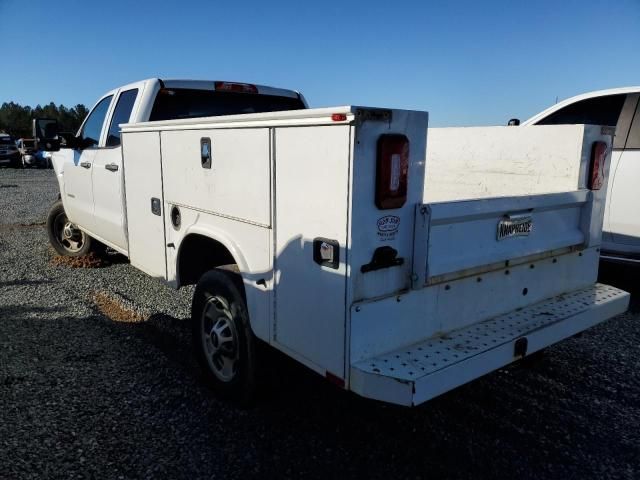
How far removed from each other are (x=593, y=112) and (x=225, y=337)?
197 inches

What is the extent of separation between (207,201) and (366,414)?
1618mm

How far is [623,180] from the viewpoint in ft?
17.4

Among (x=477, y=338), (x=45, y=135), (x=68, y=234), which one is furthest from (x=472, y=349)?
(x=68, y=234)

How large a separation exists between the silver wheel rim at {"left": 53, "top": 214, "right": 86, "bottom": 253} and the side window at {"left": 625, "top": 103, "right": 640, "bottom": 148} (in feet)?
21.0

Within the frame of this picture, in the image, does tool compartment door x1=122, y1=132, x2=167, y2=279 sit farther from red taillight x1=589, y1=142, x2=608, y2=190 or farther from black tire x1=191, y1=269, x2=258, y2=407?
red taillight x1=589, y1=142, x2=608, y2=190

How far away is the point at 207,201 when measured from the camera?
3.15 meters

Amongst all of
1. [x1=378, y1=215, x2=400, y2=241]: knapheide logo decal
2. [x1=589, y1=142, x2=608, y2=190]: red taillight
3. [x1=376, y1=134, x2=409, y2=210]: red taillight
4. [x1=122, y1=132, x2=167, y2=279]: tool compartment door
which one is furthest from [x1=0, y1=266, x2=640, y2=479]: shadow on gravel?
[x1=589, y1=142, x2=608, y2=190]: red taillight

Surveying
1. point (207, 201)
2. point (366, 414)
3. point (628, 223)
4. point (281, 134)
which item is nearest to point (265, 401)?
point (366, 414)

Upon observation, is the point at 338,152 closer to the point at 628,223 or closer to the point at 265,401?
the point at 265,401

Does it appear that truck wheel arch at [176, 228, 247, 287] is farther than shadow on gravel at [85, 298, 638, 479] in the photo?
Yes

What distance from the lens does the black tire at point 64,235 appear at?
6.82 meters

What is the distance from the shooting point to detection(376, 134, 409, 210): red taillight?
2189mm

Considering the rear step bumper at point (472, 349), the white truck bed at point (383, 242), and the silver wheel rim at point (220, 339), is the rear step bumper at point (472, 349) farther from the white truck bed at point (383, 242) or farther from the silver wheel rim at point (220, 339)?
the silver wheel rim at point (220, 339)

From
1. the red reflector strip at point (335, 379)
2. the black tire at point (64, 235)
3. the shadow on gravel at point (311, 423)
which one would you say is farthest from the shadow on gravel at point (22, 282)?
the red reflector strip at point (335, 379)
